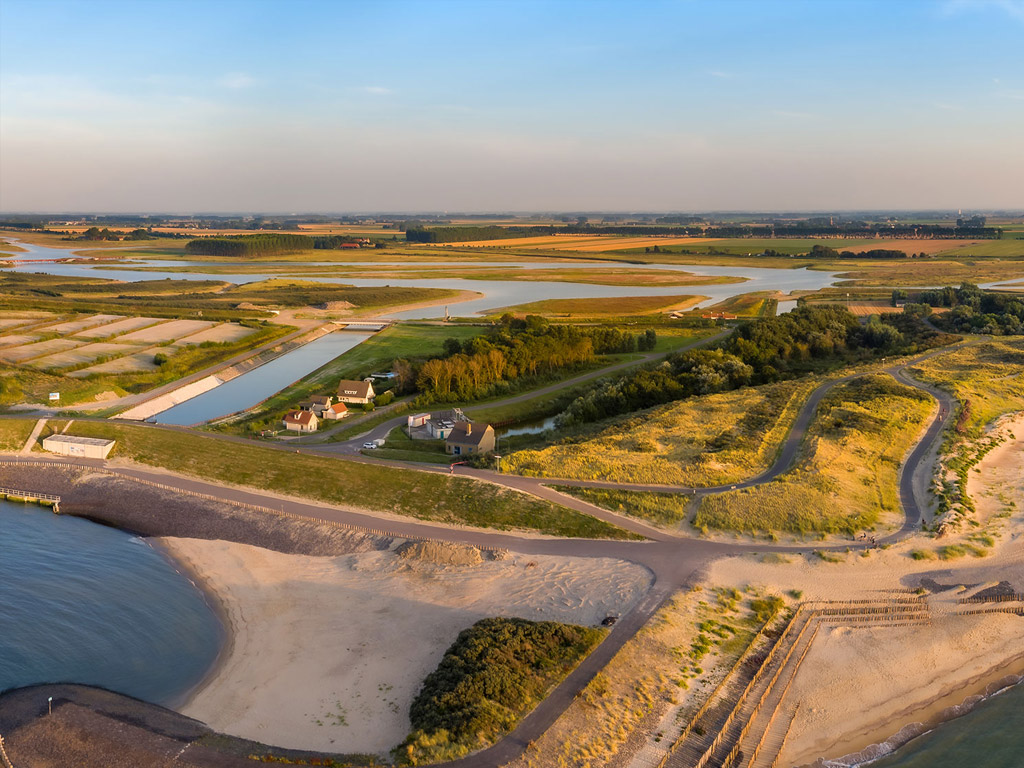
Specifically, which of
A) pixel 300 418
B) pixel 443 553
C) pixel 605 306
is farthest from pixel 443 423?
pixel 605 306

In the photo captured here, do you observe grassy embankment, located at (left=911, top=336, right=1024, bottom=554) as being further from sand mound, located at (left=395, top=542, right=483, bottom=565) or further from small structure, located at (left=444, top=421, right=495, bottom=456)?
small structure, located at (left=444, top=421, right=495, bottom=456)

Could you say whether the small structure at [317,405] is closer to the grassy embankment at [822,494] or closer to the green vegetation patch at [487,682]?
the grassy embankment at [822,494]

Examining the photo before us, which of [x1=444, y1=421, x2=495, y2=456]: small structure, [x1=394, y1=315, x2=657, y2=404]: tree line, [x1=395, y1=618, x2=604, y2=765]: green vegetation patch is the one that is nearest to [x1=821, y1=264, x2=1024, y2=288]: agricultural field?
[x1=394, y1=315, x2=657, y2=404]: tree line

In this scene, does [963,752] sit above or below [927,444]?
below

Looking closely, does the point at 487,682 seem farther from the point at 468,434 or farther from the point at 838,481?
the point at 468,434

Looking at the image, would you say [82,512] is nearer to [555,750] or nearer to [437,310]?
[555,750]

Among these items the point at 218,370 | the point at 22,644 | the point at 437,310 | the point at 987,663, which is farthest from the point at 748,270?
the point at 22,644

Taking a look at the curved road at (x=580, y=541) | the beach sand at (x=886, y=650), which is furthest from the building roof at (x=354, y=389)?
the beach sand at (x=886, y=650)
